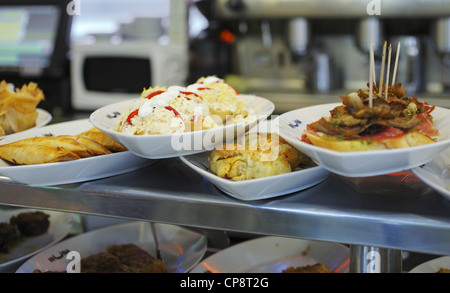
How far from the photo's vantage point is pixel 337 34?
3.66 metres

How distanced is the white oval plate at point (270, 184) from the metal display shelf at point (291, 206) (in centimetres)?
1

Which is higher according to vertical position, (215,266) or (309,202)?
(309,202)

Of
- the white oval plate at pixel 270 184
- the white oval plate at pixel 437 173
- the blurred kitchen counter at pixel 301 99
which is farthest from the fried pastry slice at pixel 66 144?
the blurred kitchen counter at pixel 301 99

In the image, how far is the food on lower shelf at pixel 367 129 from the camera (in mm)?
751

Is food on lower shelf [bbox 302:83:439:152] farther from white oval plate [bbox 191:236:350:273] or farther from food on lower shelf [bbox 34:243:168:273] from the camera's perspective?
food on lower shelf [bbox 34:243:168:273]

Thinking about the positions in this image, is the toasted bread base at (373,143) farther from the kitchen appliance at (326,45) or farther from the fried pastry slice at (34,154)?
the kitchen appliance at (326,45)

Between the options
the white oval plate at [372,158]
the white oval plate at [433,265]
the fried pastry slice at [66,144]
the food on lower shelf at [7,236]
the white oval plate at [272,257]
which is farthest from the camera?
the food on lower shelf at [7,236]

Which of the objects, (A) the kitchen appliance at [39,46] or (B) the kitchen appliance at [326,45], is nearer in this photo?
(B) the kitchen appliance at [326,45]

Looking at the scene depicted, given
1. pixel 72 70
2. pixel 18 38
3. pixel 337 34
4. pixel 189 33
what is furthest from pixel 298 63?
pixel 18 38

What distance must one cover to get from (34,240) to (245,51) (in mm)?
2691

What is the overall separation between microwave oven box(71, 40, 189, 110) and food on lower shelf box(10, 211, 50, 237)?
1.74 meters
